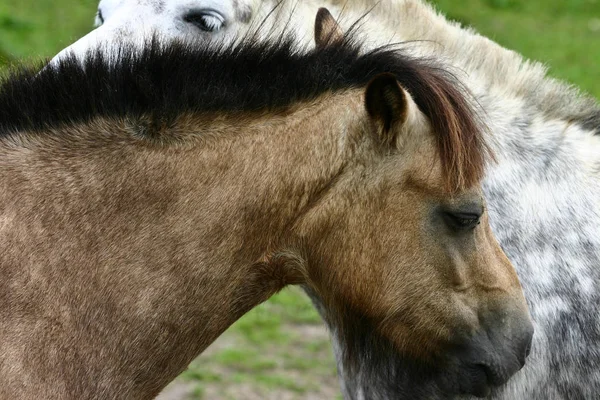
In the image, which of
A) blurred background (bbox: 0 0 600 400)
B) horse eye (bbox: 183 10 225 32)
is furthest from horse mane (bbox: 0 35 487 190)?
horse eye (bbox: 183 10 225 32)

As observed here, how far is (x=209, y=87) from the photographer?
125 inches

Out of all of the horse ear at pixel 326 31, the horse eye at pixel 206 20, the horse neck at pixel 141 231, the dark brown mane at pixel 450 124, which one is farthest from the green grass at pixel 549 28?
the horse neck at pixel 141 231

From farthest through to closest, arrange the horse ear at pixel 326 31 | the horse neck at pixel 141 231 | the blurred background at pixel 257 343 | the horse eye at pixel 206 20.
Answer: the blurred background at pixel 257 343 < the horse eye at pixel 206 20 < the horse ear at pixel 326 31 < the horse neck at pixel 141 231

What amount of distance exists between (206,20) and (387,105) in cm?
165

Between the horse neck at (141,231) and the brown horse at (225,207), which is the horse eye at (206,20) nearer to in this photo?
the brown horse at (225,207)

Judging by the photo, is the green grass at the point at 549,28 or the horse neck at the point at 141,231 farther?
the green grass at the point at 549,28

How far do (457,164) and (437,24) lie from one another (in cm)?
146

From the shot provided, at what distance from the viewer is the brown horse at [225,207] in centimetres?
304

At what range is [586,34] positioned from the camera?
48.1 ft

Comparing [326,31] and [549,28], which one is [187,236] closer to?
[326,31]

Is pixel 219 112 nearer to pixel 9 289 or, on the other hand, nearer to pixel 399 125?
→ pixel 399 125

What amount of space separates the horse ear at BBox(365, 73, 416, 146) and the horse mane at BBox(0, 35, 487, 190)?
0.44ft

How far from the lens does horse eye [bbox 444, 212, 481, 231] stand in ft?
10.5

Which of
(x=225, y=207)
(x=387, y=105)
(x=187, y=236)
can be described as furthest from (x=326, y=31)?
(x=187, y=236)
